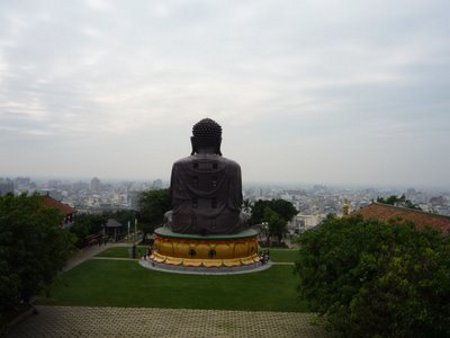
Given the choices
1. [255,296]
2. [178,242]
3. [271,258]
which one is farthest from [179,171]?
[255,296]

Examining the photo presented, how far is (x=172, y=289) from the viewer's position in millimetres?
27500

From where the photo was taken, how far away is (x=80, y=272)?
31812 mm

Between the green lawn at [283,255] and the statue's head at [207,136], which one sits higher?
the statue's head at [207,136]

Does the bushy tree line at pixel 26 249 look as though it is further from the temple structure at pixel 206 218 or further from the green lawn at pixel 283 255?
the green lawn at pixel 283 255

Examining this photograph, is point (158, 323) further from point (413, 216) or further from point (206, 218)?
point (413, 216)

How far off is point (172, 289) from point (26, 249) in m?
10.0

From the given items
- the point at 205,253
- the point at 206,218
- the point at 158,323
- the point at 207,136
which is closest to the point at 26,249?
the point at 158,323

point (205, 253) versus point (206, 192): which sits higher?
point (206, 192)

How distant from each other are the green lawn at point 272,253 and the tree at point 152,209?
604 cm

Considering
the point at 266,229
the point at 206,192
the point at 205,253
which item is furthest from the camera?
the point at 266,229

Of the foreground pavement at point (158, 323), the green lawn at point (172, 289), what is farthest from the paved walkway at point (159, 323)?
the green lawn at point (172, 289)

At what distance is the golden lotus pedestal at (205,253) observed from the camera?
33.6m

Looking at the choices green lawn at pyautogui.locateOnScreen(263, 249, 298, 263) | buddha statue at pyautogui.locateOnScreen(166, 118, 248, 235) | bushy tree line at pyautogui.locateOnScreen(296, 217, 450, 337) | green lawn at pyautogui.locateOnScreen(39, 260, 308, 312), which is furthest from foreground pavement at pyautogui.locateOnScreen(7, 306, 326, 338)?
green lawn at pyautogui.locateOnScreen(263, 249, 298, 263)

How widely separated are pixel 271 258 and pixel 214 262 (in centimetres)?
695
